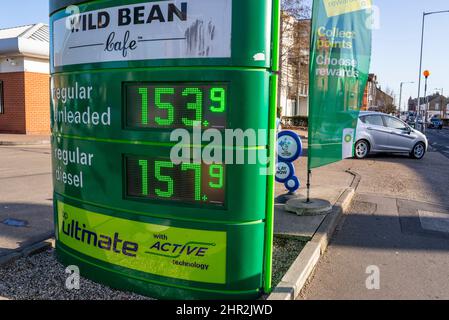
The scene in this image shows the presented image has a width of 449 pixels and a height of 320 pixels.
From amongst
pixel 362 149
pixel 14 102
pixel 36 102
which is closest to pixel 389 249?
pixel 362 149

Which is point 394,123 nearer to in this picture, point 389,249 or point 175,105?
point 389,249

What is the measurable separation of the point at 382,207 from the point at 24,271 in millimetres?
6126

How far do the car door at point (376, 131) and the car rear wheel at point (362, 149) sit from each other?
0.70ft

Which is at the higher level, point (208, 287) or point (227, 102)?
point (227, 102)

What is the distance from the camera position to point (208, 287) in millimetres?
3637

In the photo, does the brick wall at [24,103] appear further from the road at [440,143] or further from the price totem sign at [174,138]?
the road at [440,143]

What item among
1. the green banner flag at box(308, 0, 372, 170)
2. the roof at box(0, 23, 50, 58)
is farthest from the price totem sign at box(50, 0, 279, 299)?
the roof at box(0, 23, 50, 58)

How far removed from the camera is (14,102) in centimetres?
1945

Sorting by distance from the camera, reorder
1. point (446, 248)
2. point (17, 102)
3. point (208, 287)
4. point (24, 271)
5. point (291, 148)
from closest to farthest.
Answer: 1. point (208, 287)
2. point (24, 271)
3. point (446, 248)
4. point (291, 148)
5. point (17, 102)

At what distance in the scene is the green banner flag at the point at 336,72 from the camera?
5988mm
